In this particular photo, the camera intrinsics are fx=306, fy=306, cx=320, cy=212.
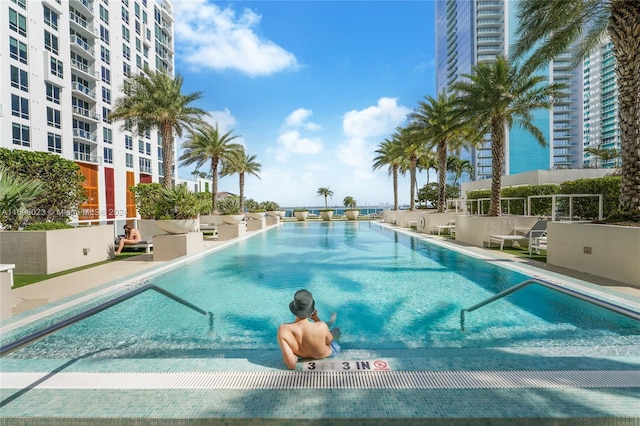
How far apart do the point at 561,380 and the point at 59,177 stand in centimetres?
1273

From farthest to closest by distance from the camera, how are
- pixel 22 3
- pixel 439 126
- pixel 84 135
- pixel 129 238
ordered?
pixel 84 135 < pixel 22 3 < pixel 439 126 < pixel 129 238

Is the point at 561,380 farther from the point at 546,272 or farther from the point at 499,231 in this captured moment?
the point at 499,231

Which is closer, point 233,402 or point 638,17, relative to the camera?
point 233,402

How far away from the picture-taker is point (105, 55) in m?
37.9

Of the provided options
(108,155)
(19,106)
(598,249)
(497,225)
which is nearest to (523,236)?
(497,225)

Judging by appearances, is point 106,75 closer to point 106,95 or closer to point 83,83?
point 106,95

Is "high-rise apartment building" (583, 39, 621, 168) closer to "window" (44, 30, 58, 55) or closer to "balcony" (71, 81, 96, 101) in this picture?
"balcony" (71, 81, 96, 101)

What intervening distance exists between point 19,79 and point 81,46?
1024 cm

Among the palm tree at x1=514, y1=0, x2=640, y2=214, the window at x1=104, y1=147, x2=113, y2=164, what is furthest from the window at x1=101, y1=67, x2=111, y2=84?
the palm tree at x1=514, y1=0, x2=640, y2=214

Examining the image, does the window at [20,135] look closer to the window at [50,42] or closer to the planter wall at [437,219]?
the window at [50,42]

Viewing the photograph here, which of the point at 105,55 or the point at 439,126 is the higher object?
the point at 105,55

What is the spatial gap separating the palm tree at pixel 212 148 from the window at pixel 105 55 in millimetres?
22274

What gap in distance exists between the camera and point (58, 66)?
100 ft

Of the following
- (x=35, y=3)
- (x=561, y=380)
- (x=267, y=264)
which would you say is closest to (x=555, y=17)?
(x=561, y=380)
